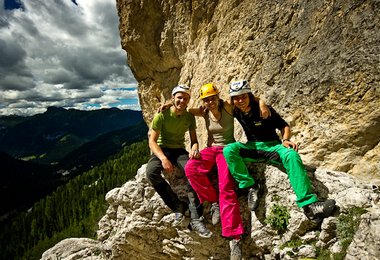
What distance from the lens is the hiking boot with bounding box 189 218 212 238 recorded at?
7.50m

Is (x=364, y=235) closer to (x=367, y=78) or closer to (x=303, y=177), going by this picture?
(x=303, y=177)

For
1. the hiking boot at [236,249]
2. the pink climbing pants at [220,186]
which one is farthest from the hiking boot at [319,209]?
the hiking boot at [236,249]

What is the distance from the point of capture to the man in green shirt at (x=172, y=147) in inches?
314

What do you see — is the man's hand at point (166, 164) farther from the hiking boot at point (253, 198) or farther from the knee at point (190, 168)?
the hiking boot at point (253, 198)

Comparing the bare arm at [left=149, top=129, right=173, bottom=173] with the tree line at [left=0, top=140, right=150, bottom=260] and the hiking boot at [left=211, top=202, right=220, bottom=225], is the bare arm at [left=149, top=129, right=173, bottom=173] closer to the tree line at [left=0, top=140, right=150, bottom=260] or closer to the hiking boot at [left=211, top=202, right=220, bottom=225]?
the hiking boot at [left=211, top=202, right=220, bottom=225]

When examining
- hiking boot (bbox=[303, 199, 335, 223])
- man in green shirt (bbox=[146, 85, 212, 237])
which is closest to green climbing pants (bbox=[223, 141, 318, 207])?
hiking boot (bbox=[303, 199, 335, 223])

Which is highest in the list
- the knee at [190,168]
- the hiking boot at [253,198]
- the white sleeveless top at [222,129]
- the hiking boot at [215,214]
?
the white sleeveless top at [222,129]

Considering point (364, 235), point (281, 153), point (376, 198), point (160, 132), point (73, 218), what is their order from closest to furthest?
point (364, 235) < point (376, 198) < point (281, 153) < point (160, 132) < point (73, 218)

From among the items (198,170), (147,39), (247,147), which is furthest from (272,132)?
(147,39)

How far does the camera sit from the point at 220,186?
7.20 m

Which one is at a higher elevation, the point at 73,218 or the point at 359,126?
the point at 359,126

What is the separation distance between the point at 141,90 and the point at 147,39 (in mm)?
5629

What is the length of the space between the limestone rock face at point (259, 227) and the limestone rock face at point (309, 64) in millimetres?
1731

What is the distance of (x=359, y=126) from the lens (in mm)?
8602
